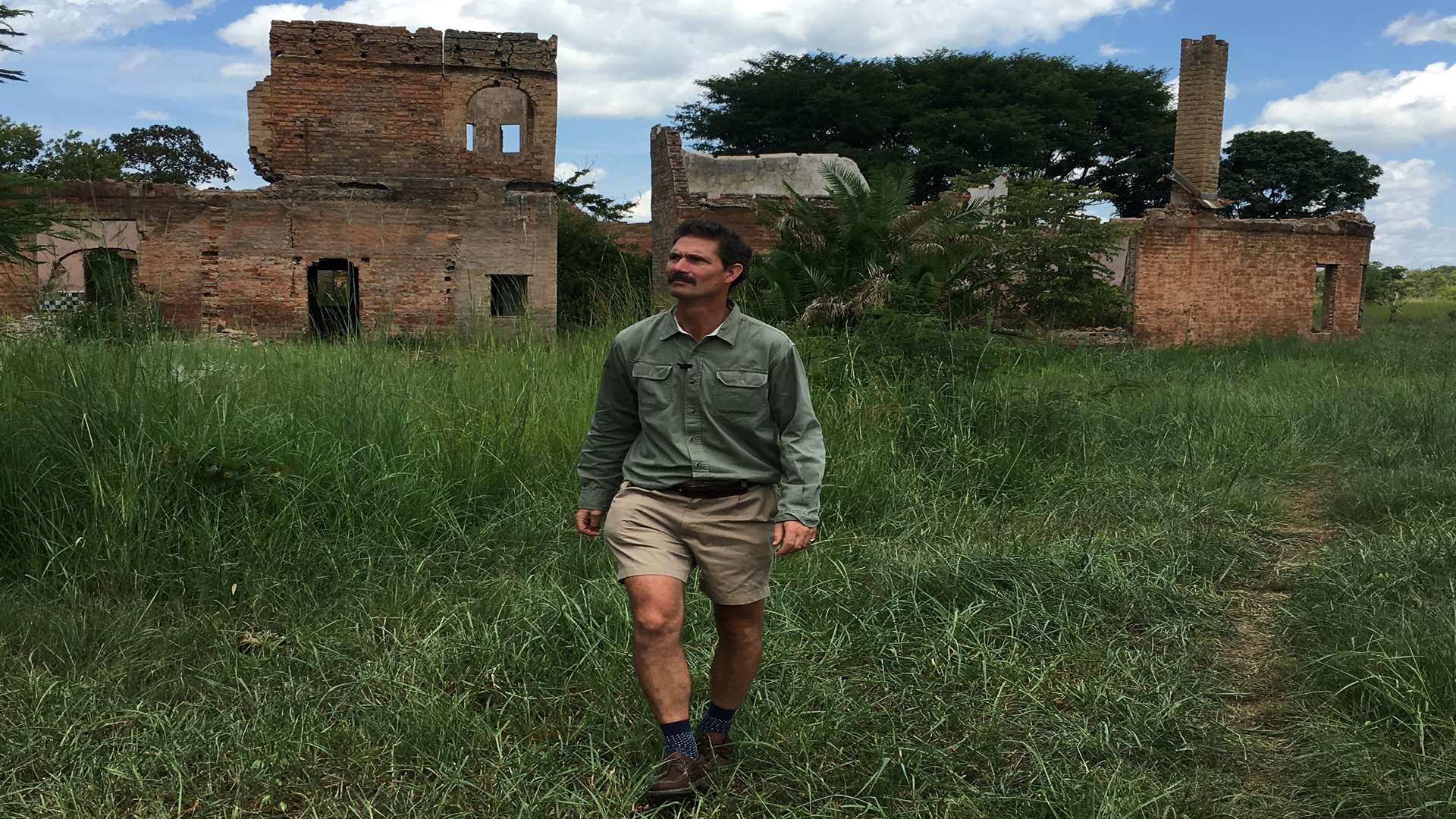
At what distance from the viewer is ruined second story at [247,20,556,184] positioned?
1809cm

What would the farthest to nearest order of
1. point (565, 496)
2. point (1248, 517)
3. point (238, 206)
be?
point (238, 206) → point (1248, 517) → point (565, 496)

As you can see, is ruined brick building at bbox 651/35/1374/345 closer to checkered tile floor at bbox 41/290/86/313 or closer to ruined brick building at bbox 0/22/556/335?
ruined brick building at bbox 0/22/556/335

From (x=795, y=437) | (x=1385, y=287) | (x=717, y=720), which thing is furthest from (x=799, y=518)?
(x=1385, y=287)

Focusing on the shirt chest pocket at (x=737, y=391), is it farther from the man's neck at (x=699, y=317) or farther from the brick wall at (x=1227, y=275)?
the brick wall at (x=1227, y=275)

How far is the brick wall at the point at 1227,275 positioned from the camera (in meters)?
19.2

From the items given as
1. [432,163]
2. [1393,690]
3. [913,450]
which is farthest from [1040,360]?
[432,163]

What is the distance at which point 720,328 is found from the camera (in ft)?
9.61

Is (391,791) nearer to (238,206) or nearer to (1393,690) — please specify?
(1393,690)

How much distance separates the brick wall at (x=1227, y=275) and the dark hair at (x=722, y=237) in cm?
1721

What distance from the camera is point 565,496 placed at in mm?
5250

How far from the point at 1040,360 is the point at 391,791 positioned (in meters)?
8.03

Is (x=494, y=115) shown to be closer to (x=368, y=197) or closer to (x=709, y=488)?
(x=368, y=197)

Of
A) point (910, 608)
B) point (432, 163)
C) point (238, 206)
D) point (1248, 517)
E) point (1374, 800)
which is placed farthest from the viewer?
point (432, 163)

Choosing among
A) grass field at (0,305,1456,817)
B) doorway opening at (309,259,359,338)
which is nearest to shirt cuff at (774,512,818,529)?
grass field at (0,305,1456,817)
